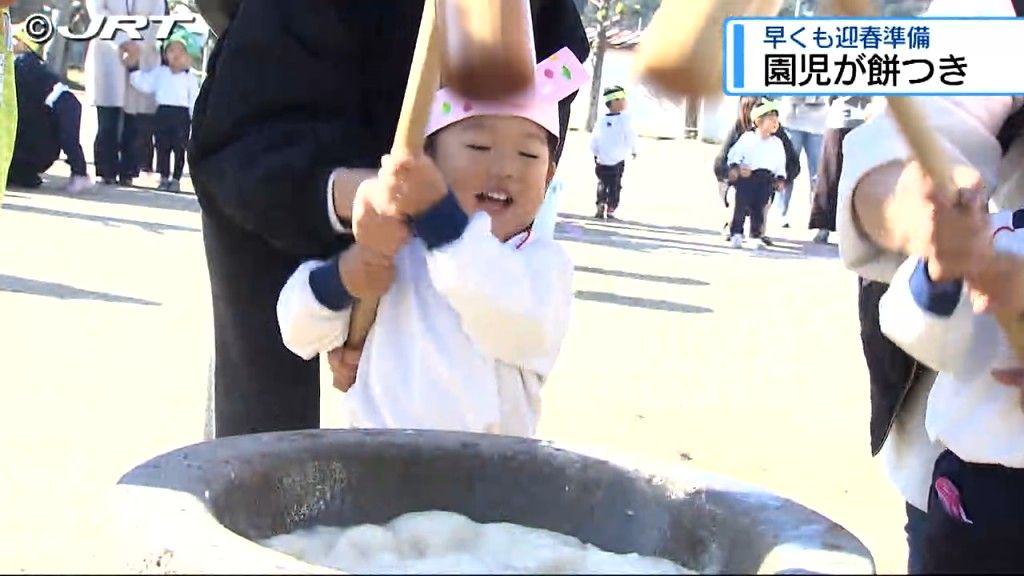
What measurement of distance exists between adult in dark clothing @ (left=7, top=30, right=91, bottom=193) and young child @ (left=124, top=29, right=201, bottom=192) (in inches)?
24.3

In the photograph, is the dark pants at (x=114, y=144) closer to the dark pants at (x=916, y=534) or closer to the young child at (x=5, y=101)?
the young child at (x=5, y=101)

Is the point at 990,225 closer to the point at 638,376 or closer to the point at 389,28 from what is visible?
the point at 389,28

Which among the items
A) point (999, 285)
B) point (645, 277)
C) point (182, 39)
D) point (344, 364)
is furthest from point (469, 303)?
point (182, 39)

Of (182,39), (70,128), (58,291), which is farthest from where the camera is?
(182,39)

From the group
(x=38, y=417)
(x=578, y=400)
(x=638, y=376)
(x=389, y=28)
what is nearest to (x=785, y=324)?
(x=638, y=376)

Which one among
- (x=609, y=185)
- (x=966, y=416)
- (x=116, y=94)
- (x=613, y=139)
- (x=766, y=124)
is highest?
(x=966, y=416)

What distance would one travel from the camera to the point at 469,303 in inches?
66.4

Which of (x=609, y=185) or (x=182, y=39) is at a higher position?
(x=182, y=39)

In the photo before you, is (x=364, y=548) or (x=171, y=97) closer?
(x=364, y=548)

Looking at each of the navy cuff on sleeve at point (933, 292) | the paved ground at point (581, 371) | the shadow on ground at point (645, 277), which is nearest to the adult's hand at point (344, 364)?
the paved ground at point (581, 371)

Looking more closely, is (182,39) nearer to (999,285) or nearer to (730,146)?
(730,146)

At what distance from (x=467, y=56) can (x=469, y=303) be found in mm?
390

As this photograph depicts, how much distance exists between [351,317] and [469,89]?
1.65 ft

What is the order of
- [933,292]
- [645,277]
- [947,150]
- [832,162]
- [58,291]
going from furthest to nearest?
[645,277], [58,291], [832,162], [947,150], [933,292]
